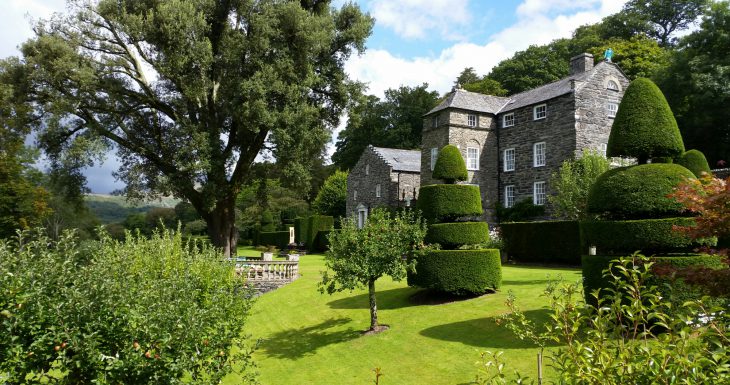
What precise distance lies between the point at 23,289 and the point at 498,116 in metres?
35.6

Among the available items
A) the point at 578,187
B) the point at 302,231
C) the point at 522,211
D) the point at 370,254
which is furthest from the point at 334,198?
the point at 370,254

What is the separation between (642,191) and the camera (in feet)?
37.6

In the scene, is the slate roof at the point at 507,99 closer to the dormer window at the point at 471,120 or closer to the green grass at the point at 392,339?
the dormer window at the point at 471,120

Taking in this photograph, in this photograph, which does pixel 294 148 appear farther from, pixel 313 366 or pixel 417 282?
pixel 313 366

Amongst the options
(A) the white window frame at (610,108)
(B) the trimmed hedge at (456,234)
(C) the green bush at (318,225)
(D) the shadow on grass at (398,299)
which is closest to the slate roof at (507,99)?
(A) the white window frame at (610,108)

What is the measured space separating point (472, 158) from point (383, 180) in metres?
8.57

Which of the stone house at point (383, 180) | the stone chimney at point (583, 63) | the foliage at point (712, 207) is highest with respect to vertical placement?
the stone chimney at point (583, 63)

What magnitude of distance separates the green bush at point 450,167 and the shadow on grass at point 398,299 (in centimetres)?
435

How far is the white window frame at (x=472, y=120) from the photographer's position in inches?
1455

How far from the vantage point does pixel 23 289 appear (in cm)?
664

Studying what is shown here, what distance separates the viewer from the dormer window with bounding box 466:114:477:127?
37.0 meters

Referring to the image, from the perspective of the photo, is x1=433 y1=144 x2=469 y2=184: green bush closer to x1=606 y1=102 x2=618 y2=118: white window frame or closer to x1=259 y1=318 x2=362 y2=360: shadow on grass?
x1=259 y1=318 x2=362 y2=360: shadow on grass

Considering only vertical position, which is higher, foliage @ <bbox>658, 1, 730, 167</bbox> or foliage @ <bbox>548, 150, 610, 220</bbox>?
foliage @ <bbox>658, 1, 730, 167</bbox>

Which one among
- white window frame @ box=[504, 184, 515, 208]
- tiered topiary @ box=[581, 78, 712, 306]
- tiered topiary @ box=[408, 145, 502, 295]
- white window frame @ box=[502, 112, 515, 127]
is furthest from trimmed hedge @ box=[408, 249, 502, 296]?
white window frame @ box=[502, 112, 515, 127]
